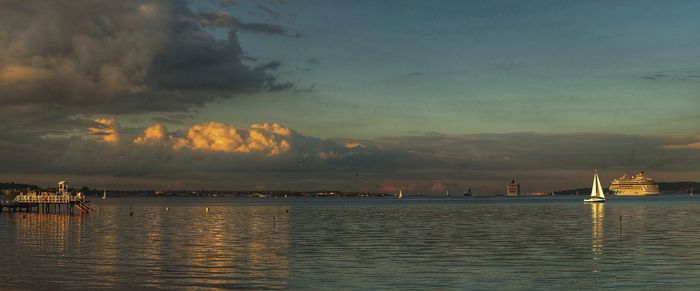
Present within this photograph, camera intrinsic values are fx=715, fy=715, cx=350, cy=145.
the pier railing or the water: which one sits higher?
the pier railing

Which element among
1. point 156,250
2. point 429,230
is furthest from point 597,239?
point 156,250

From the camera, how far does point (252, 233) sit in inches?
3383

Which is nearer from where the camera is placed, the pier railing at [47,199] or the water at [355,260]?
the water at [355,260]

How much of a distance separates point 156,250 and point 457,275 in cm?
2929

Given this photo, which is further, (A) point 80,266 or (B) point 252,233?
(B) point 252,233

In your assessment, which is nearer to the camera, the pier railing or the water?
the water

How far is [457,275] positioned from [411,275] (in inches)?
112

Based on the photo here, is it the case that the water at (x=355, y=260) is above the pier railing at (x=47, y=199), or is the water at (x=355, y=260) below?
below

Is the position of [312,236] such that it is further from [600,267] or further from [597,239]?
[600,267]

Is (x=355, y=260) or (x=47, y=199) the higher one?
(x=47, y=199)

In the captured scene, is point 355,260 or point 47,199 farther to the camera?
point 47,199

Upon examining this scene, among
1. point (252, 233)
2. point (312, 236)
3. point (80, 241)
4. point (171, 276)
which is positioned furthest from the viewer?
point (252, 233)

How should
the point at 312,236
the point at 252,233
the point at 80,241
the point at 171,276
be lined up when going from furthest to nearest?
the point at 252,233 → the point at 312,236 → the point at 80,241 → the point at 171,276

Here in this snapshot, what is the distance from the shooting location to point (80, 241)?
71.2m
